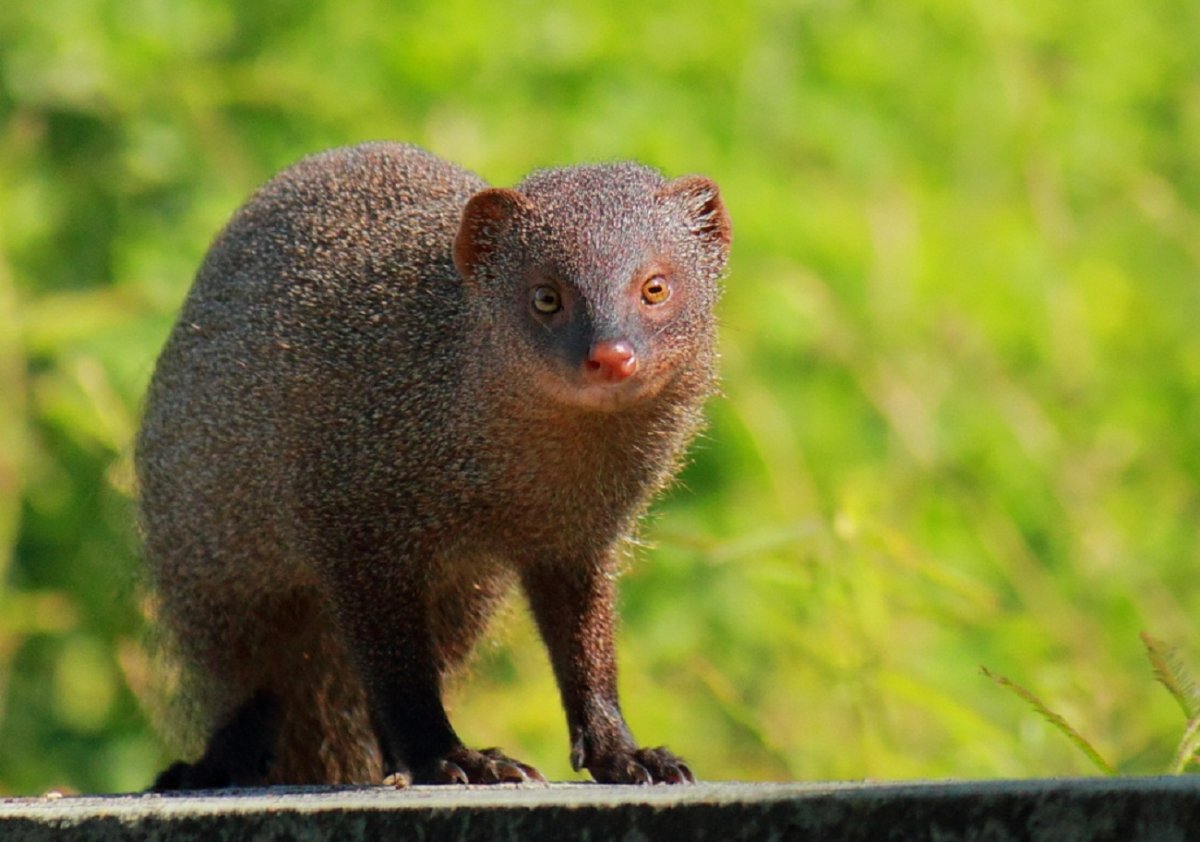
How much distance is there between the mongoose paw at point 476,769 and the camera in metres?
3.02

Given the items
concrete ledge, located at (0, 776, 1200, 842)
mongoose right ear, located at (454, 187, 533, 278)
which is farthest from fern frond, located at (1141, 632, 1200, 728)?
mongoose right ear, located at (454, 187, 533, 278)

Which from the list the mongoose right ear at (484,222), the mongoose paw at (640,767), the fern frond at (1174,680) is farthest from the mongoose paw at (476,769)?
the fern frond at (1174,680)

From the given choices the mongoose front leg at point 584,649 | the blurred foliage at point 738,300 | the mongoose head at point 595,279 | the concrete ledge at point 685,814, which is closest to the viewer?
the concrete ledge at point 685,814

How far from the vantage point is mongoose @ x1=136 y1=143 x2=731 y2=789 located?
10.6ft

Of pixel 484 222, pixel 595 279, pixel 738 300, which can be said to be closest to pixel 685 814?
pixel 595 279

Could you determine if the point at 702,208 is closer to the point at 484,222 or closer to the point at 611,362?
the point at 484,222

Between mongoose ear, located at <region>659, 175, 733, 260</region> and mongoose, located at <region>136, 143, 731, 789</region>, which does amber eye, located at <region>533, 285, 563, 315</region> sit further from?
mongoose ear, located at <region>659, 175, 733, 260</region>

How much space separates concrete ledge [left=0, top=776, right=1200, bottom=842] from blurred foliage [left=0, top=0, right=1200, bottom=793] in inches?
130

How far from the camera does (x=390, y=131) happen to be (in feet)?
21.3

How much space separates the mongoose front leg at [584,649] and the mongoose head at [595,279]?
1.29ft

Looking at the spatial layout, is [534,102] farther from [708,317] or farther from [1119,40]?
[708,317]

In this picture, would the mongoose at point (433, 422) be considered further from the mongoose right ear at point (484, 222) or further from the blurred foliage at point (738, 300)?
the blurred foliage at point (738, 300)

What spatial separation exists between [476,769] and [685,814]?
932mm

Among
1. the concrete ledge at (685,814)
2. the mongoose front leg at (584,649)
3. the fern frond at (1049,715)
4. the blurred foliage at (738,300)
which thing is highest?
the concrete ledge at (685,814)
